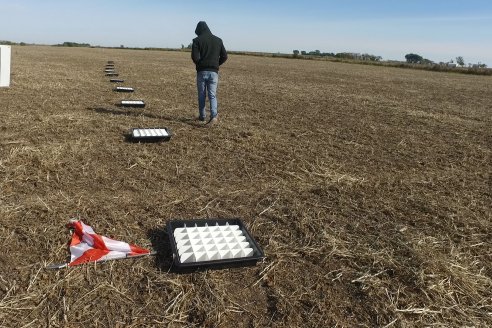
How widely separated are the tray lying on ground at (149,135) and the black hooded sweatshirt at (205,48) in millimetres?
1778

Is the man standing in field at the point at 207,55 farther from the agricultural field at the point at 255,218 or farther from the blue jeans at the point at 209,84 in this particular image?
the agricultural field at the point at 255,218

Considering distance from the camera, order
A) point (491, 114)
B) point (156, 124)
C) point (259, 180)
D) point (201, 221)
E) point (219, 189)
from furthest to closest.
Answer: point (491, 114) → point (156, 124) → point (259, 180) → point (219, 189) → point (201, 221)

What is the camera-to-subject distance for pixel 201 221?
354 centimetres

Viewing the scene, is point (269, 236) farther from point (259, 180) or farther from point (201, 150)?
point (201, 150)

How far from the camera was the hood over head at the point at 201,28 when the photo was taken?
7.34 m

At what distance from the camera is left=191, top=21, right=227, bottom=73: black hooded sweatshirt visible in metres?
7.28

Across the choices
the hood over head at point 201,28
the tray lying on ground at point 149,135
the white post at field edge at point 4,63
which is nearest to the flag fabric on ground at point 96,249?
the tray lying on ground at point 149,135

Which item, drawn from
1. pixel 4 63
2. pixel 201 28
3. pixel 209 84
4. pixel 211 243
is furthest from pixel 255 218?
pixel 4 63

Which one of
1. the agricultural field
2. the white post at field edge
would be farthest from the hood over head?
the white post at field edge

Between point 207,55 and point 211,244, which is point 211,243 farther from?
point 207,55

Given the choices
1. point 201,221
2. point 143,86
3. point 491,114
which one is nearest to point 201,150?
point 201,221

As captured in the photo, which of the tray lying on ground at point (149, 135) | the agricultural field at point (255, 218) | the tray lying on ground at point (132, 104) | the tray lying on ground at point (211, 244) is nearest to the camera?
the agricultural field at point (255, 218)

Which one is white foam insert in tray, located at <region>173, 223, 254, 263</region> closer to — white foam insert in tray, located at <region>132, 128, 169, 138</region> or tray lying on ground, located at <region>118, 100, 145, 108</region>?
white foam insert in tray, located at <region>132, 128, 169, 138</region>

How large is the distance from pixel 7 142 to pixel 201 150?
9.78ft
